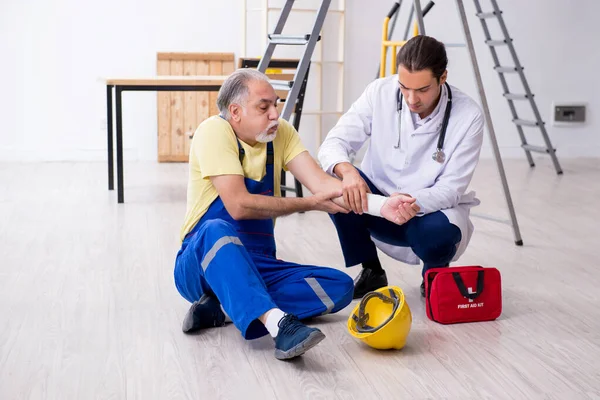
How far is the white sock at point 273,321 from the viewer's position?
2393 mm

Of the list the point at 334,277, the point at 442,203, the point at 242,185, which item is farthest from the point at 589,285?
the point at 242,185

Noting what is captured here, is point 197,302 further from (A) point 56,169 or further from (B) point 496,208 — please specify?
(A) point 56,169

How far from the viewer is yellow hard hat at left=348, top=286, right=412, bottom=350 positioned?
2.46m

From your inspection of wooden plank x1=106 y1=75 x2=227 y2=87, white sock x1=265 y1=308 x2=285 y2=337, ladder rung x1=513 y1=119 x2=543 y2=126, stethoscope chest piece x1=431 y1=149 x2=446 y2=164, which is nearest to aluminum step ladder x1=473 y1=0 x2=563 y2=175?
ladder rung x1=513 y1=119 x2=543 y2=126

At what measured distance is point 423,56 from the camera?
108 inches

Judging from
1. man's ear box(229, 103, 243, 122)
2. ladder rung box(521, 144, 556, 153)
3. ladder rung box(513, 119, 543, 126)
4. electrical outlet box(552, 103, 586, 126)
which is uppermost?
man's ear box(229, 103, 243, 122)

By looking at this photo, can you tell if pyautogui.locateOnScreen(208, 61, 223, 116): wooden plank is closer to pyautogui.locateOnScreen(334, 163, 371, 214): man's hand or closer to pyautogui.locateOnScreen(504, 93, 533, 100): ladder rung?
pyautogui.locateOnScreen(504, 93, 533, 100): ladder rung

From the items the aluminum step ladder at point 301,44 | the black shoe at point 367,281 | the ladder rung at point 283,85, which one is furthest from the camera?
the ladder rung at point 283,85

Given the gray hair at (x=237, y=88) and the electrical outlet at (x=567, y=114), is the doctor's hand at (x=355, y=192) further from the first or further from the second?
the electrical outlet at (x=567, y=114)

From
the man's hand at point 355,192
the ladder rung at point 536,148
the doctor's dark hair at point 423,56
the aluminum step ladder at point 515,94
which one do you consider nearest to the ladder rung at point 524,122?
the aluminum step ladder at point 515,94

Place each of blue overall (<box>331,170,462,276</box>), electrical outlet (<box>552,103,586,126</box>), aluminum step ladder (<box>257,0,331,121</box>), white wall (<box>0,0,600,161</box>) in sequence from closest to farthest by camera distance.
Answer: blue overall (<box>331,170,462,276</box>), aluminum step ladder (<box>257,0,331,121</box>), white wall (<box>0,0,600,161</box>), electrical outlet (<box>552,103,586,126</box>)

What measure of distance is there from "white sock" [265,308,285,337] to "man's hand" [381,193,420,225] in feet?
1.84

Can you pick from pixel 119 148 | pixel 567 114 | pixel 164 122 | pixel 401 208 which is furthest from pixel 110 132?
pixel 567 114

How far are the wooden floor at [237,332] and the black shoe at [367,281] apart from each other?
13cm
